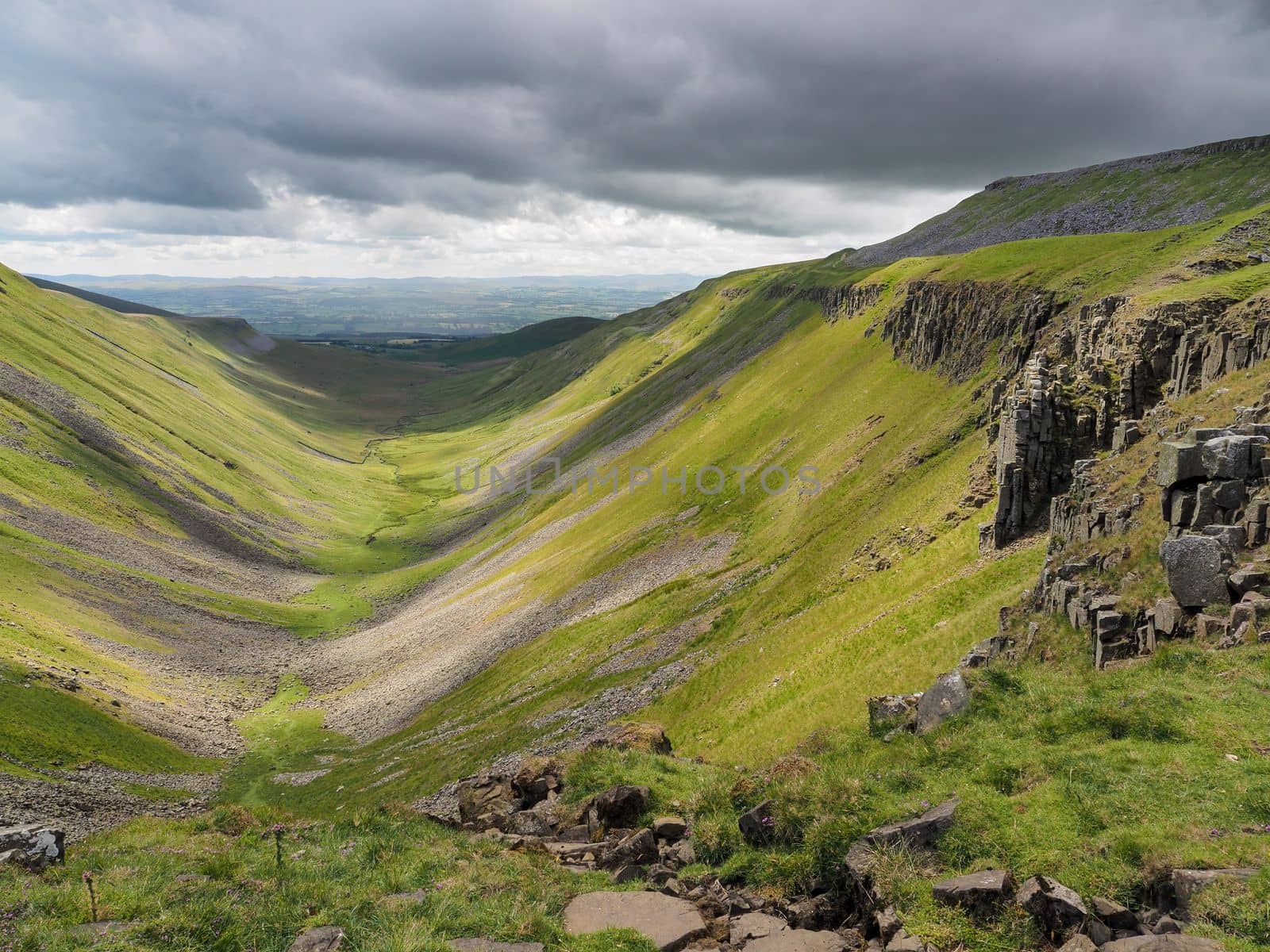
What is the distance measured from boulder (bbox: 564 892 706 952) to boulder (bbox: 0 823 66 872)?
13278 mm

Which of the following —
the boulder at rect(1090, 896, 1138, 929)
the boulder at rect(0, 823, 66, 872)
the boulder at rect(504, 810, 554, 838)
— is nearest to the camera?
the boulder at rect(1090, 896, 1138, 929)

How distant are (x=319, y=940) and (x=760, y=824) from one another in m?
9.67

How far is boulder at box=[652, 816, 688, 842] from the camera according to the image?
1962cm

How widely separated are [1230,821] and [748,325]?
6666 inches

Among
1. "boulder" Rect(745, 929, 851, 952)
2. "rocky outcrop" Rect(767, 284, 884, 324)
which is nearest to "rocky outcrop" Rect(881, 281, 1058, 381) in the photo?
"rocky outcrop" Rect(767, 284, 884, 324)

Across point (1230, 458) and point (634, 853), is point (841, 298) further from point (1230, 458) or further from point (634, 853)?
point (634, 853)

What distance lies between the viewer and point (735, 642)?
48312 millimetres

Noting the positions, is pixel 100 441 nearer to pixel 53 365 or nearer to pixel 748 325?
pixel 53 365

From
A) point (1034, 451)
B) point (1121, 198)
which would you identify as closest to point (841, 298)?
point (1121, 198)

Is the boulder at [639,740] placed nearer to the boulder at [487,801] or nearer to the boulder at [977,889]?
the boulder at [487,801]

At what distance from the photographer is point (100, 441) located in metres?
123

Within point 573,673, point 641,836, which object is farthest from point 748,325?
point 641,836

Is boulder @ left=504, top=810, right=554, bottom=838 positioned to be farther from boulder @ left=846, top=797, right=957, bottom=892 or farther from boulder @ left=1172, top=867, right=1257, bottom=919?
boulder @ left=1172, top=867, right=1257, bottom=919

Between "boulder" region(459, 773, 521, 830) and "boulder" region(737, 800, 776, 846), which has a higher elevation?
"boulder" region(737, 800, 776, 846)
